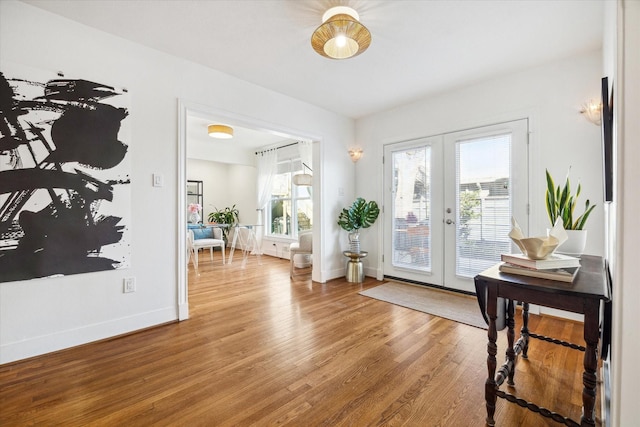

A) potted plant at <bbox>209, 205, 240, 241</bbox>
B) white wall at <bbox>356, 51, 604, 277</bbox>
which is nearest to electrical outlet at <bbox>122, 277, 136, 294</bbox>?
white wall at <bbox>356, 51, 604, 277</bbox>

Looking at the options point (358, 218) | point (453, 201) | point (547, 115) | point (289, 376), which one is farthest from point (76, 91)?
point (547, 115)

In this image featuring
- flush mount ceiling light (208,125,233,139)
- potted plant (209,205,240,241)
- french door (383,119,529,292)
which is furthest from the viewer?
potted plant (209,205,240,241)

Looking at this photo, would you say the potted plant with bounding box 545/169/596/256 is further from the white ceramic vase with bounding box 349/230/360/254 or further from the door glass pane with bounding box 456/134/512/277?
the white ceramic vase with bounding box 349/230/360/254

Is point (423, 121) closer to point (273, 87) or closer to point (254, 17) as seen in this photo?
point (273, 87)

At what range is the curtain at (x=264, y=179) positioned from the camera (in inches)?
254

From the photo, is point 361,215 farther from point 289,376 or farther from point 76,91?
point 76,91

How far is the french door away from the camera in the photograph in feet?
10.0

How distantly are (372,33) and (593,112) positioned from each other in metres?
2.09

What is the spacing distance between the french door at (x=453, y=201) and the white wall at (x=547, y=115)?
11 centimetres

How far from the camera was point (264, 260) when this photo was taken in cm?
594

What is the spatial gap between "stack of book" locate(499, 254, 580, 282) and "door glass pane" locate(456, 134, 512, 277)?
6.05 feet

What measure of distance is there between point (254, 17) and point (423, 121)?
2.48 metres

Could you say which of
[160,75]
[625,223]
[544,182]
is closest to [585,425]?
[625,223]

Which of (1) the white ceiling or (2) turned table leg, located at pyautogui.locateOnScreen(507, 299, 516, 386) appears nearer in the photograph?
(2) turned table leg, located at pyautogui.locateOnScreen(507, 299, 516, 386)
